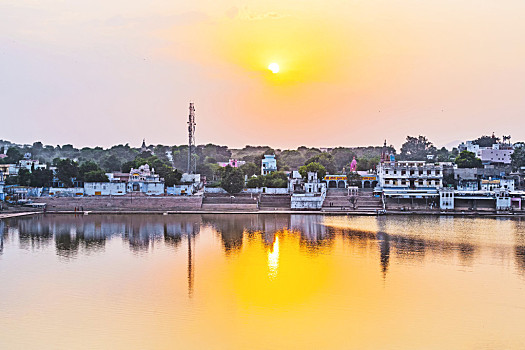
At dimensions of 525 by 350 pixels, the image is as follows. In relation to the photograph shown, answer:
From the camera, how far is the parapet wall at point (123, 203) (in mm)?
44812

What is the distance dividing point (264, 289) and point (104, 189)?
31.7 meters

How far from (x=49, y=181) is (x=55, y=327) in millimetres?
36781

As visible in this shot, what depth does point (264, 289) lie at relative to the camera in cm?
1869

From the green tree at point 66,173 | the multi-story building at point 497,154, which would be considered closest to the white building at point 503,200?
the multi-story building at point 497,154

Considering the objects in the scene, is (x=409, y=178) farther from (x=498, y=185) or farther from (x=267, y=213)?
(x=267, y=213)

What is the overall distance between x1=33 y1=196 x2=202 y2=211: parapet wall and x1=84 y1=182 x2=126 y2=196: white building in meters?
1.24

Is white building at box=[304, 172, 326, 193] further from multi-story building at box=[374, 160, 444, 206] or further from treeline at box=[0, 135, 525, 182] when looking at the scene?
treeline at box=[0, 135, 525, 182]

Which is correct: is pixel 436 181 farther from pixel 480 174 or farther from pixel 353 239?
pixel 353 239

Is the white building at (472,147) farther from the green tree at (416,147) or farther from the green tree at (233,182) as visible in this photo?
the green tree at (233,182)

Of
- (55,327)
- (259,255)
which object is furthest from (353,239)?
(55,327)

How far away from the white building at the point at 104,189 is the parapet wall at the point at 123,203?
4.07 ft

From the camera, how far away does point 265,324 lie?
49.5ft

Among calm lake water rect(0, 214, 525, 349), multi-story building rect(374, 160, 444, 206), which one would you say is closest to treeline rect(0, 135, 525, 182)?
multi-story building rect(374, 160, 444, 206)

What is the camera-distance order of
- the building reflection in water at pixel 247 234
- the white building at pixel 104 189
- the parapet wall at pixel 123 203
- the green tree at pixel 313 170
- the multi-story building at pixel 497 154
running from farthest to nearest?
the multi-story building at pixel 497 154 → the green tree at pixel 313 170 → the white building at pixel 104 189 → the parapet wall at pixel 123 203 → the building reflection in water at pixel 247 234
